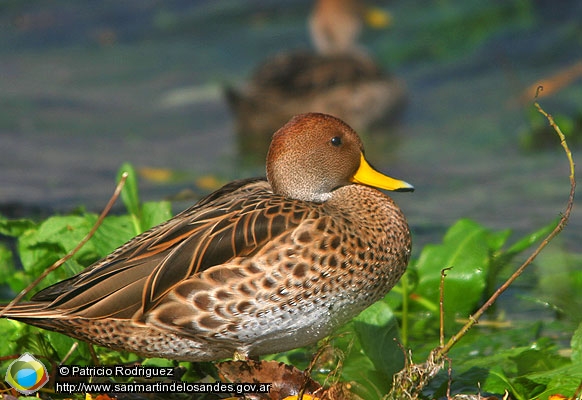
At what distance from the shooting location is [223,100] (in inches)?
464

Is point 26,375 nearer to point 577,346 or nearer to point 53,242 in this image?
point 53,242

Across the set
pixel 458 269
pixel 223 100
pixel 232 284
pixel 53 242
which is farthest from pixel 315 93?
pixel 232 284

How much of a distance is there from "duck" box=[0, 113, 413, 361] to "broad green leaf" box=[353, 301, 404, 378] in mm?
319

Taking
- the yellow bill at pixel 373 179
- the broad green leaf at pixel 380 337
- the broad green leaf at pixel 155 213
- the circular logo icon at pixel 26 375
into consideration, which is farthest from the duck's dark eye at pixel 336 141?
the circular logo icon at pixel 26 375

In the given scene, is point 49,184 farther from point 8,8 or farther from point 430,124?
point 8,8

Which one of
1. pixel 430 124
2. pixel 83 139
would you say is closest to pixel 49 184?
pixel 83 139

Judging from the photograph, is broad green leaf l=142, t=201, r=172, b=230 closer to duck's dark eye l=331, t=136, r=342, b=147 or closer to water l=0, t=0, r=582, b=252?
duck's dark eye l=331, t=136, r=342, b=147

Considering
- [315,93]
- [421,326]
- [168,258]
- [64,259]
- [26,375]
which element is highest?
[64,259]

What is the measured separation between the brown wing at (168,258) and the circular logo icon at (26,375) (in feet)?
0.75

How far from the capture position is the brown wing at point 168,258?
152 inches

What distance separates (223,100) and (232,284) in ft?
26.7

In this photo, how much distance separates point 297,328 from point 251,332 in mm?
175

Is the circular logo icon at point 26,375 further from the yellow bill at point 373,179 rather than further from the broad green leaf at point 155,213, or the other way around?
the yellow bill at point 373,179

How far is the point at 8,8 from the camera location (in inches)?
534
